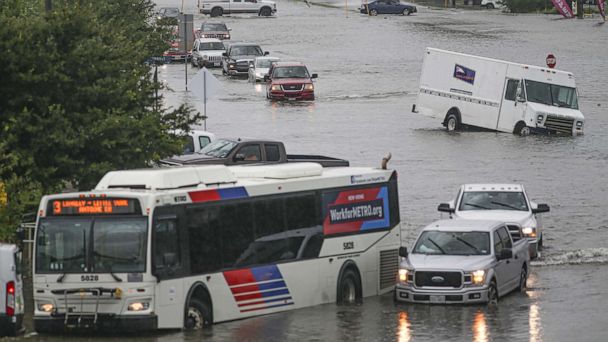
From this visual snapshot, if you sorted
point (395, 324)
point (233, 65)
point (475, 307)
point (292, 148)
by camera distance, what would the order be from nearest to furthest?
point (395, 324) → point (475, 307) → point (292, 148) → point (233, 65)

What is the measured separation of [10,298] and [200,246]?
2933mm

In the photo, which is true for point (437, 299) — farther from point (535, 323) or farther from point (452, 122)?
point (452, 122)

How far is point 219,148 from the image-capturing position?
33094 mm

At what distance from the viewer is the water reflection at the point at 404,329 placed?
19.8 metres

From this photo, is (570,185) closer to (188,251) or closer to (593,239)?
(593,239)

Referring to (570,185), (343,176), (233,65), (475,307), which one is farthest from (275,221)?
(233,65)

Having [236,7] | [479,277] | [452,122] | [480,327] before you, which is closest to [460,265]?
[479,277]

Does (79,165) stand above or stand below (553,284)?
above

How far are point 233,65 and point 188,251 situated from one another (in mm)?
50742

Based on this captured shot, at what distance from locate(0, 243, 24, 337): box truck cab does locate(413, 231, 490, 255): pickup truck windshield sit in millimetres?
7405

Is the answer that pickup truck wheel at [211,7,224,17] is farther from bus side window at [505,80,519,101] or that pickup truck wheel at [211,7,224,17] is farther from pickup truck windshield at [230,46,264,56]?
bus side window at [505,80,519,101]

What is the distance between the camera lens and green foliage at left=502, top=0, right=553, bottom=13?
110562mm

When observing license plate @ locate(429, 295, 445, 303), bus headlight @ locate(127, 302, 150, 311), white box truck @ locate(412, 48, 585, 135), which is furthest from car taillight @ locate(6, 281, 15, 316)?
white box truck @ locate(412, 48, 585, 135)

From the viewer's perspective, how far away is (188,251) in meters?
19.9
